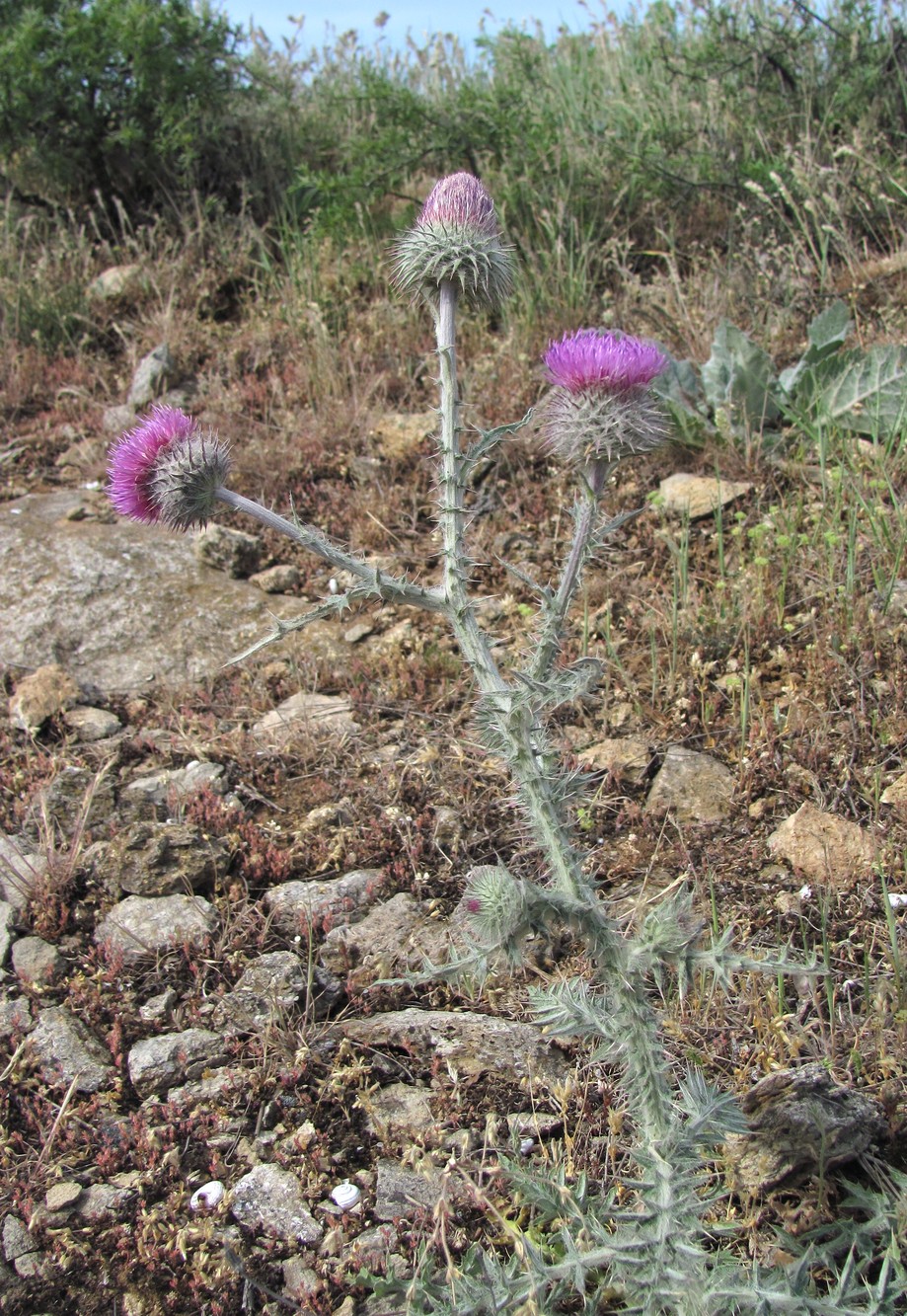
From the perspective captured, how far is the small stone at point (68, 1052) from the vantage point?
2607mm

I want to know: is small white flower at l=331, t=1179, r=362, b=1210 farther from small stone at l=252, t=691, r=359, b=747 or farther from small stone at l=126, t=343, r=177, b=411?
small stone at l=126, t=343, r=177, b=411

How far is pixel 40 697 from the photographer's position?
3801 mm

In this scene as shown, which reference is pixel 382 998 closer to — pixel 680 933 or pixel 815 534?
pixel 680 933

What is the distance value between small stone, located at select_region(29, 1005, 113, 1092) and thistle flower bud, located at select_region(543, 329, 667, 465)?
1.93 m

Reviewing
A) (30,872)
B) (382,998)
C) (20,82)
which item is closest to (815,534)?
(382,998)

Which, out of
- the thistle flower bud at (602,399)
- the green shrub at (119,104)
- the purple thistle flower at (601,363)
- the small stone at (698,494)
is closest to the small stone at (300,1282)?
the thistle flower bud at (602,399)

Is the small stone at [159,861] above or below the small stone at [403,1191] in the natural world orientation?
above

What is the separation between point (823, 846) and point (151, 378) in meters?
4.30

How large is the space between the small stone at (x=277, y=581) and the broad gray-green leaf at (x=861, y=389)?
2.32 m

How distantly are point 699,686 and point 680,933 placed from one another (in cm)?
177

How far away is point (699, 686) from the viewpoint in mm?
3568

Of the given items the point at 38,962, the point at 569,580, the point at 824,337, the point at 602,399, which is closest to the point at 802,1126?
the point at 569,580

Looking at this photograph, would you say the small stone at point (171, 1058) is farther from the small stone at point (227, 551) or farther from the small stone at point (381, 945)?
the small stone at point (227, 551)

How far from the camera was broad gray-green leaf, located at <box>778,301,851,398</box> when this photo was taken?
173 inches
